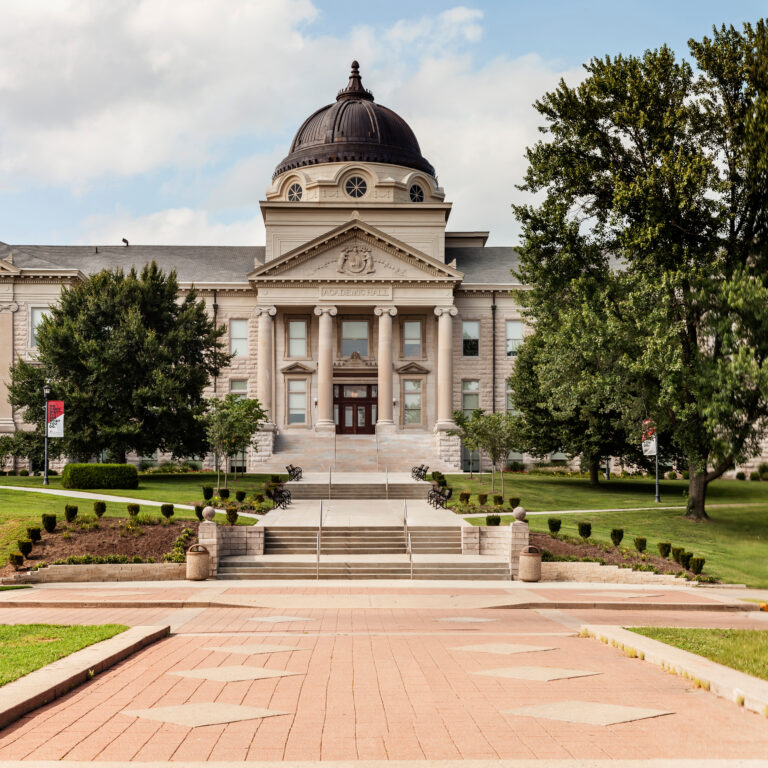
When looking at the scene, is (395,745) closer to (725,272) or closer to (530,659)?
(530,659)

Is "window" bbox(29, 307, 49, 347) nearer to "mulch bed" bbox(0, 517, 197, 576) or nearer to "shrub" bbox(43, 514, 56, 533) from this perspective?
"mulch bed" bbox(0, 517, 197, 576)

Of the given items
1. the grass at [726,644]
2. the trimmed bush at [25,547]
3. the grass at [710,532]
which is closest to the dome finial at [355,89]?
the grass at [710,532]

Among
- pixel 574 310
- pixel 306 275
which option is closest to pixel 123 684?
pixel 574 310

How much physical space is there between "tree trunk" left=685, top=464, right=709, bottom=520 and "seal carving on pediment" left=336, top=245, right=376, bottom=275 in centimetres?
3038

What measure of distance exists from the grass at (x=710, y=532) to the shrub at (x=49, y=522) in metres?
13.0

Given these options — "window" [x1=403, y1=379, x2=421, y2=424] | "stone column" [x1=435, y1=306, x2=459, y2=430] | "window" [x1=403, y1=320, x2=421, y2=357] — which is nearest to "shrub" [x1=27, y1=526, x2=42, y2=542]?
→ "stone column" [x1=435, y1=306, x2=459, y2=430]

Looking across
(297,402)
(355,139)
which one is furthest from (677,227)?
(355,139)

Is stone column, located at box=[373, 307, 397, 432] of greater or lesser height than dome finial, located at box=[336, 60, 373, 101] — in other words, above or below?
below

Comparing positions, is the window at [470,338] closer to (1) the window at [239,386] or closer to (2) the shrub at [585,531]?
(1) the window at [239,386]

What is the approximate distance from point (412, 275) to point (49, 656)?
49.8 meters

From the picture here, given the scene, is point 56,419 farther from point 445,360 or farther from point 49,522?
point 445,360

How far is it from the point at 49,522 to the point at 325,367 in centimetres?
3346

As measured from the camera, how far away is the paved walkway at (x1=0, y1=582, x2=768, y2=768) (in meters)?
6.61

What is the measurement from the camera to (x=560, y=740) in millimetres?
6801
